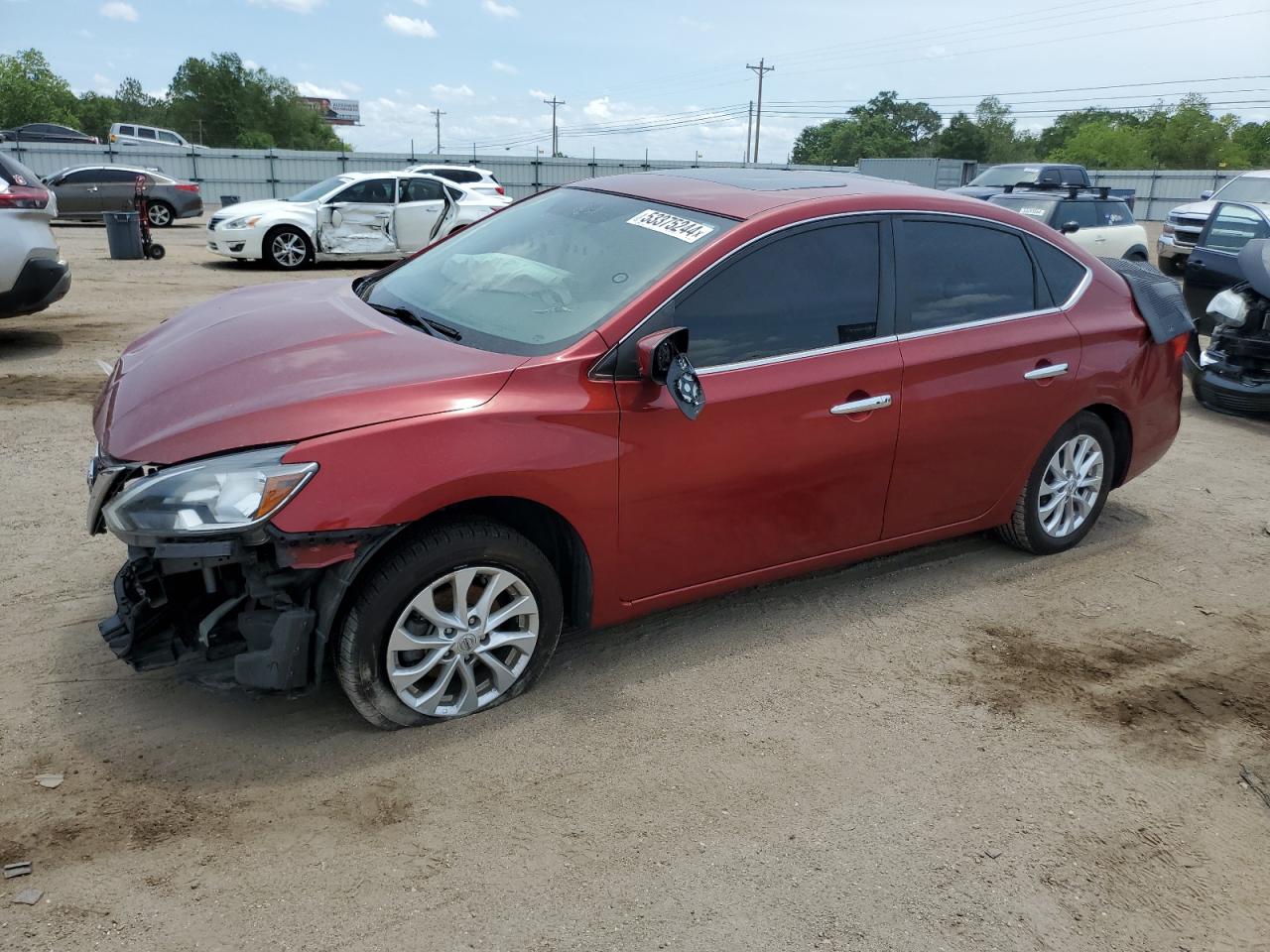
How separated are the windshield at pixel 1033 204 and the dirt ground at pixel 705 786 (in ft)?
35.6

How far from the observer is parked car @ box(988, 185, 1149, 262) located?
14.2 meters

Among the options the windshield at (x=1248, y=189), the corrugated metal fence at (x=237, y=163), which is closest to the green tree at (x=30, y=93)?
the corrugated metal fence at (x=237, y=163)

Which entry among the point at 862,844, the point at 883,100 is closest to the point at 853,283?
the point at 862,844

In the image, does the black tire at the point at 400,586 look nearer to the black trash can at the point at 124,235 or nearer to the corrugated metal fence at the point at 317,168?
the black trash can at the point at 124,235

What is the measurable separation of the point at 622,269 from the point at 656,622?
1455 millimetres

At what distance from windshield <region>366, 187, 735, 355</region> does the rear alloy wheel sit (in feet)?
40.6

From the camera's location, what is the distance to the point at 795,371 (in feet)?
12.3

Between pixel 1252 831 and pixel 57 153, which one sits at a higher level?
pixel 57 153

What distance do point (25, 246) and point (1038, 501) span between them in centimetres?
757

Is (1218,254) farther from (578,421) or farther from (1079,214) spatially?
(578,421)

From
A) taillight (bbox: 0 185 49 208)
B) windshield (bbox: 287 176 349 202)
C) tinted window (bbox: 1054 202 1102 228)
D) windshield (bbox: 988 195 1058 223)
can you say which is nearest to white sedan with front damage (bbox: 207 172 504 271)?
windshield (bbox: 287 176 349 202)

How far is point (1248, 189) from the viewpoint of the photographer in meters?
14.6

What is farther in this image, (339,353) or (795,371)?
(795,371)

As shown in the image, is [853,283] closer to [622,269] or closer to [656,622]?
[622,269]
